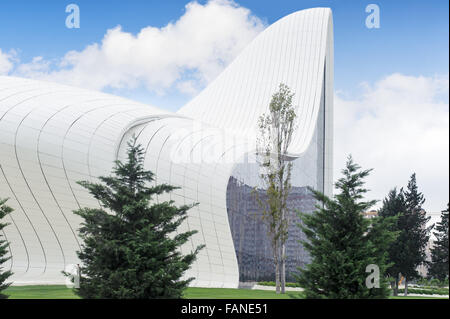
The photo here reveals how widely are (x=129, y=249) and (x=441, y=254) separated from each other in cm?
2507

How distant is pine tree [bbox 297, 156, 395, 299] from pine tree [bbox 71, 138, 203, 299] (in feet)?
10.4

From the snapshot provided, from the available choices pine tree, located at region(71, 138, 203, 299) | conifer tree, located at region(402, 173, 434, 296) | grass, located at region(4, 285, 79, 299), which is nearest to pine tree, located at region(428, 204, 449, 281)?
conifer tree, located at region(402, 173, 434, 296)

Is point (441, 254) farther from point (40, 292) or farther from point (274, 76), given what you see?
point (40, 292)

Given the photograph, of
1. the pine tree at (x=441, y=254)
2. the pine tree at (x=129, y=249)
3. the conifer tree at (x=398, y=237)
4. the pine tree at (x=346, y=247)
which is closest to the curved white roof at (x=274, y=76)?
the conifer tree at (x=398, y=237)

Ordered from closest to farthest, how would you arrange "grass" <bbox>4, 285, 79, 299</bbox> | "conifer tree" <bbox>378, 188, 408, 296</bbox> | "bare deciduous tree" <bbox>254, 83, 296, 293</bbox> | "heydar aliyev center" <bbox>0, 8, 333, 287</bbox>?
"grass" <bbox>4, 285, 79, 299</bbox> < "heydar aliyev center" <bbox>0, 8, 333, 287</bbox> < "bare deciduous tree" <bbox>254, 83, 296, 293</bbox> < "conifer tree" <bbox>378, 188, 408, 296</bbox>

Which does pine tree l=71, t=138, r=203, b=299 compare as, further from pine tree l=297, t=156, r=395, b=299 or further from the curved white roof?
the curved white roof

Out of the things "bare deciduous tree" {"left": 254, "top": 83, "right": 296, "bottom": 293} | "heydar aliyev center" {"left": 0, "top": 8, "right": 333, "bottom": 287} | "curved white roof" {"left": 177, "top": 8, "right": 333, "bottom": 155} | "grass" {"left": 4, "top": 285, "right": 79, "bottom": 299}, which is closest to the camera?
"grass" {"left": 4, "top": 285, "right": 79, "bottom": 299}

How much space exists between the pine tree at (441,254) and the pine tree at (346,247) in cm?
1948

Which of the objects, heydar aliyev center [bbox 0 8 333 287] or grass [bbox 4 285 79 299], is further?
heydar aliyev center [bbox 0 8 333 287]

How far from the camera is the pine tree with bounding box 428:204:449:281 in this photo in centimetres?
2934

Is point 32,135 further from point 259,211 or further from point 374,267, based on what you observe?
point 374,267
